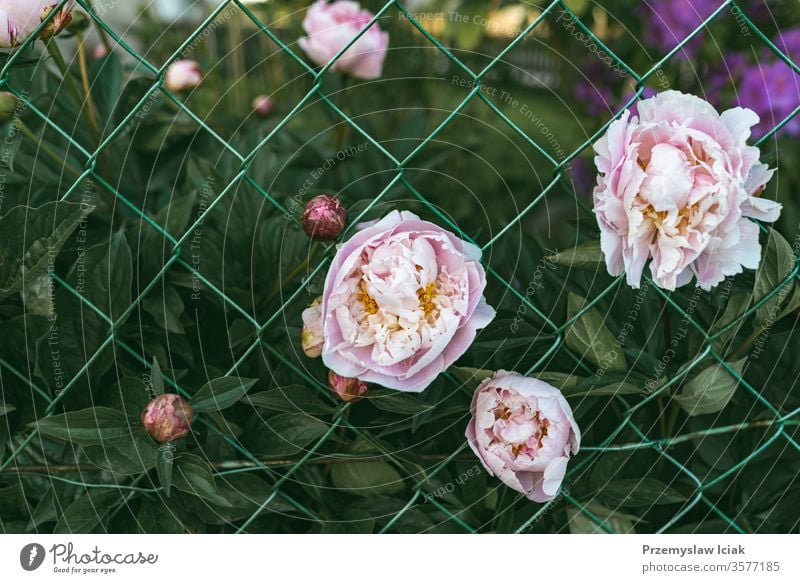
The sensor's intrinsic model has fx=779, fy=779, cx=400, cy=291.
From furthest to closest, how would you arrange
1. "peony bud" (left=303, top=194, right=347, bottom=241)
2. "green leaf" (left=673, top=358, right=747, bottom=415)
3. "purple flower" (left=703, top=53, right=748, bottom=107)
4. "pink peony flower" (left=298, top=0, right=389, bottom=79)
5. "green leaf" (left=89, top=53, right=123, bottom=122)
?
"purple flower" (left=703, top=53, right=748, bottom=107), "pink peony flower" (left=298, top=0, right=389, bottom=79), "green leaf" (left=89, top=53, right=123, bottom=122), "green leaf" (left=673, top=358, right=747, bottom=415), "peony bud" (left=303, top=194, right=347, bottom=241)

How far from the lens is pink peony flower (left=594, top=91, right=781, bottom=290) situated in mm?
608

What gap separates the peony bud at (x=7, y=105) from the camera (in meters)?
0.68

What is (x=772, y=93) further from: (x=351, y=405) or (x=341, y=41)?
(x=351, y=405)

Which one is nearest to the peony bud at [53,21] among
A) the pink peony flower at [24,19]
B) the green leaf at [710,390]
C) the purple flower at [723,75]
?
the pink peony flower at [24,19]

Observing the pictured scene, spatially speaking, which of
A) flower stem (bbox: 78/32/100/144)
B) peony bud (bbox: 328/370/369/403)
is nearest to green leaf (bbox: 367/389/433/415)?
peony bud (bbox: 328/370/369/403)

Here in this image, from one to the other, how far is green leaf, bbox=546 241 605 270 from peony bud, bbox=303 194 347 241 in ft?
0.66

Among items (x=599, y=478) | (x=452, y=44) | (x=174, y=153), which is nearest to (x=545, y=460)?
(x=599, y=478)

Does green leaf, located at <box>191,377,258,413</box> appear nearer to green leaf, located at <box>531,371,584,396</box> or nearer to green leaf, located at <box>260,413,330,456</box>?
green leaf, located at <box>260,413,330,456</box>

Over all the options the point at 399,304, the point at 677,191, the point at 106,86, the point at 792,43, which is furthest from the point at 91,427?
the point at 792,43

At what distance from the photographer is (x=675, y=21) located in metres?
1.47

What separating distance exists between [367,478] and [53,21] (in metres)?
0.48

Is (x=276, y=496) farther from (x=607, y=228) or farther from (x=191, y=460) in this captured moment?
(x=607, y=228)

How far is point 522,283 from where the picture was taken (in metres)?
0.77
